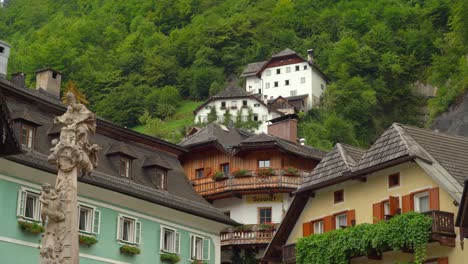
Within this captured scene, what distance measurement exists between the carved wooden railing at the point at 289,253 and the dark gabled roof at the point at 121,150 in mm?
2877

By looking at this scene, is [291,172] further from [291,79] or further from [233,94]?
[291,79]

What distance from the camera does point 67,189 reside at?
1367 cm

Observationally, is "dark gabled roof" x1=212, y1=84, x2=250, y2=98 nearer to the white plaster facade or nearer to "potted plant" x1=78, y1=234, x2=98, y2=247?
the white plaster facade

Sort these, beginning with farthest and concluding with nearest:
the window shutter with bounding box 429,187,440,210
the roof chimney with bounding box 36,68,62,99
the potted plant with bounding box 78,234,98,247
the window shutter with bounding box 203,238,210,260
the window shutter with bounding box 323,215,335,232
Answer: the roof chimney with bounding box 36,68,62,99, the window shutter with bounding box 203,238,210,260, the window shutter with bounding box 323,215,335,232, the potted plant with bounding box 78,234,98,247, the window shutter with bounding box 429,187,440,210

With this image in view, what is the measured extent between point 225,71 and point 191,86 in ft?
22.2

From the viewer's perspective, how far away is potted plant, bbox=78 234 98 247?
3200cm

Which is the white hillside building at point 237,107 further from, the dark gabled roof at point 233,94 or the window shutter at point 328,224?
the window shutter at point 328,224

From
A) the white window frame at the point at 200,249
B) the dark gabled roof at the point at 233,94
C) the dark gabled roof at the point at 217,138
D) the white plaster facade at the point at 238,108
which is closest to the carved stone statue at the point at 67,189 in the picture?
the white window frame at the point at 200,249

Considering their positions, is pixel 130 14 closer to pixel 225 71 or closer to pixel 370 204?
pixel 225 71

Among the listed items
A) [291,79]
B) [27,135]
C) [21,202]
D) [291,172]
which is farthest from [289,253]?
[291,79]

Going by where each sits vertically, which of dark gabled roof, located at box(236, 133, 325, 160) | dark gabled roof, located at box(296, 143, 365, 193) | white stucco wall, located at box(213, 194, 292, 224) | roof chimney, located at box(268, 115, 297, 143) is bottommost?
dark gabled roof, located at box(296, 143, 365, 193)

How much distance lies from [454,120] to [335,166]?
2350 inches

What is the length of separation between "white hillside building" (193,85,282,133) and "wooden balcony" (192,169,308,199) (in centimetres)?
7463

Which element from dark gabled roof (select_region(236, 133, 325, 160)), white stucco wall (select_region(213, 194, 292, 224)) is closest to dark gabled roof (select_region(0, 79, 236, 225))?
dark gabled roof (select_region(236, 133, 325, 160))
